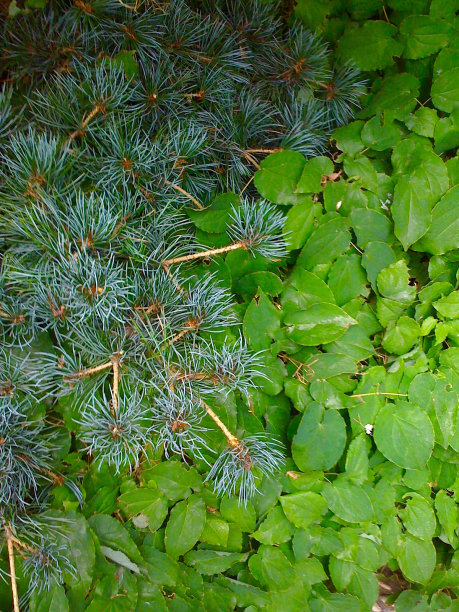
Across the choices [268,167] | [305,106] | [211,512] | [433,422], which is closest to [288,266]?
[268,167]

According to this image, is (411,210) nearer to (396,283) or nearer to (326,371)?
(396,283)

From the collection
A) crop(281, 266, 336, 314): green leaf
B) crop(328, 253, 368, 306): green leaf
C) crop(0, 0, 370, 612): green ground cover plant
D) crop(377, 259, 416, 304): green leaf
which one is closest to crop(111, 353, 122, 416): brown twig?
crop(0, 0, 370, 612): green ground cover plant

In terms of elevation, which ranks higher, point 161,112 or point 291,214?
point 161,112

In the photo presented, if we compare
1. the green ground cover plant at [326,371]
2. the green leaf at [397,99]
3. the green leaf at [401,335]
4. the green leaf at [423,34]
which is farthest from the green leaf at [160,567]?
the green leaf at [423,34]

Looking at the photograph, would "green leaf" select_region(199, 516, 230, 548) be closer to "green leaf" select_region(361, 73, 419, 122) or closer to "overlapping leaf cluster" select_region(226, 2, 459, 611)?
"overlapping leaf cluster" select_region(226, 2, 459, 611)

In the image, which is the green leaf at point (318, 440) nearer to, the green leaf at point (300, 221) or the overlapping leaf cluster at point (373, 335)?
the overlapping leaf cluster at point (373, 335)

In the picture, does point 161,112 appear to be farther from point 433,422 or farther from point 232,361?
point 433,422
